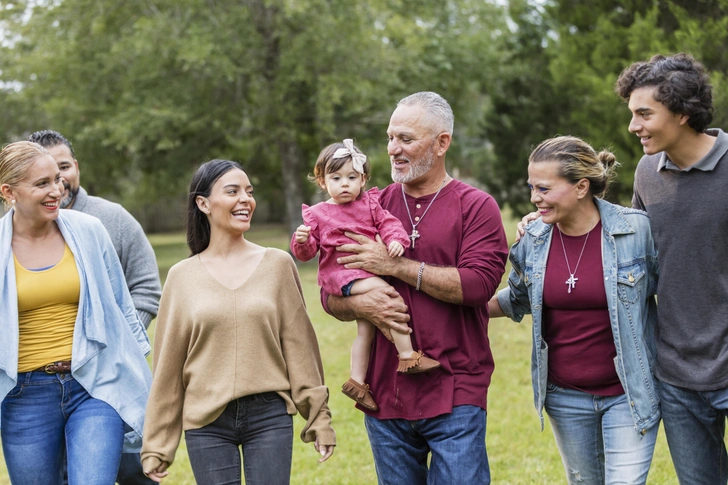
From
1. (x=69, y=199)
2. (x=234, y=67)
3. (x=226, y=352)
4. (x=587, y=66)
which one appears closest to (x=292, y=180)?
(x=234, y=67)

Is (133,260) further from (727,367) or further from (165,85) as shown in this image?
(165,85)

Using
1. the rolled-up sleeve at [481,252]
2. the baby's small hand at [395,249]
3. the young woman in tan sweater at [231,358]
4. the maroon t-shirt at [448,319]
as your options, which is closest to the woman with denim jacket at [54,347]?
the young woman in tan sweater at [231,358]

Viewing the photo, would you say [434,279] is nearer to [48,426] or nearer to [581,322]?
[581,322]

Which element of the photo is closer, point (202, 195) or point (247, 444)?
point (247, 444)

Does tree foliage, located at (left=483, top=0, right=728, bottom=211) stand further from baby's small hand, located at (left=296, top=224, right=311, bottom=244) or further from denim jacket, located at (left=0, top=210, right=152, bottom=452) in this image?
denim jacket, located at (left=0, top=210, right=152, bottom=452)

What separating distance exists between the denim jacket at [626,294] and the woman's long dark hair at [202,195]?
59.3 inches

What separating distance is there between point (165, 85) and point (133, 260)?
17.4 meters

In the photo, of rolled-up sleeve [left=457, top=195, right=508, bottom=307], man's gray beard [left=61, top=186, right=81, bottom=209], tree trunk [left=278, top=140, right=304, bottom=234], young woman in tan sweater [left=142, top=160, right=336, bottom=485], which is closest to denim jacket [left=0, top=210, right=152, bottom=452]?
young woman in tan sweater [left=142, top=160, right=336, bottom=485]

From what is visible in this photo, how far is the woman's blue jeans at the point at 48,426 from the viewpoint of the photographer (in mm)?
4039

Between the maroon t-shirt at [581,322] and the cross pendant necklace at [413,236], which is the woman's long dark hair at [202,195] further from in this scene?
the maroon t-shirt at [581,322]

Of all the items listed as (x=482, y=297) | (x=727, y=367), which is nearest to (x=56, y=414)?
(x=482, y=297)

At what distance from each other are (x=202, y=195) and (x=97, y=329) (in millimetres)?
857

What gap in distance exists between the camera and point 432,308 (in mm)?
3869

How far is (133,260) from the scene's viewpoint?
5.16m
